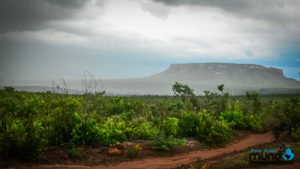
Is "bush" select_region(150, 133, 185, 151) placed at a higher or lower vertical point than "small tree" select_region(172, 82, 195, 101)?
lower

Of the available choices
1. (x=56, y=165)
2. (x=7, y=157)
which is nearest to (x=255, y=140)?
(x=56, y=165)

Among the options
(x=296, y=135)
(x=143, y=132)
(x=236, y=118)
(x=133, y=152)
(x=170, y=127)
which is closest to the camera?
(x=133, y=152)

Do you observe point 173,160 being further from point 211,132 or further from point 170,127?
point 211,132

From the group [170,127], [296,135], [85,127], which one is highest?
[85,127]

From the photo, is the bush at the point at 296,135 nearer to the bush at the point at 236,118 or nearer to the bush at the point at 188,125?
the bush at the point at 236,118

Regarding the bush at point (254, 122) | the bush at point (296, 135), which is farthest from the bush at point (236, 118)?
the bush at point (296, 135)

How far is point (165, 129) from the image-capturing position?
1419 centimetres

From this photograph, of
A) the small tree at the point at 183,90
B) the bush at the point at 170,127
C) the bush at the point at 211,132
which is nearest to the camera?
the bush at the point at 170,127

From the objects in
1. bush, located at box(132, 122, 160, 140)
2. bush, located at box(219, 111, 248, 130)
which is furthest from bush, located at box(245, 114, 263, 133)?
bush, located at box(132, 122, 160, 140)

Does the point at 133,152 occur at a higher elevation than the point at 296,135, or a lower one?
lower

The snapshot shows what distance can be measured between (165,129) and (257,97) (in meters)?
12.7

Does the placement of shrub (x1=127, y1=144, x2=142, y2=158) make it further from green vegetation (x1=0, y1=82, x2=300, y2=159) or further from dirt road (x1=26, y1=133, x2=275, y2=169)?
green vegetation (x1=0, y1=82, x2=300, y2=159)

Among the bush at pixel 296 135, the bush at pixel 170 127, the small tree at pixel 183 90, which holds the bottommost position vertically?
the bush at pixel 296 135

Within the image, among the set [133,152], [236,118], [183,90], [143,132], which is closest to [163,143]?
[143,132]
